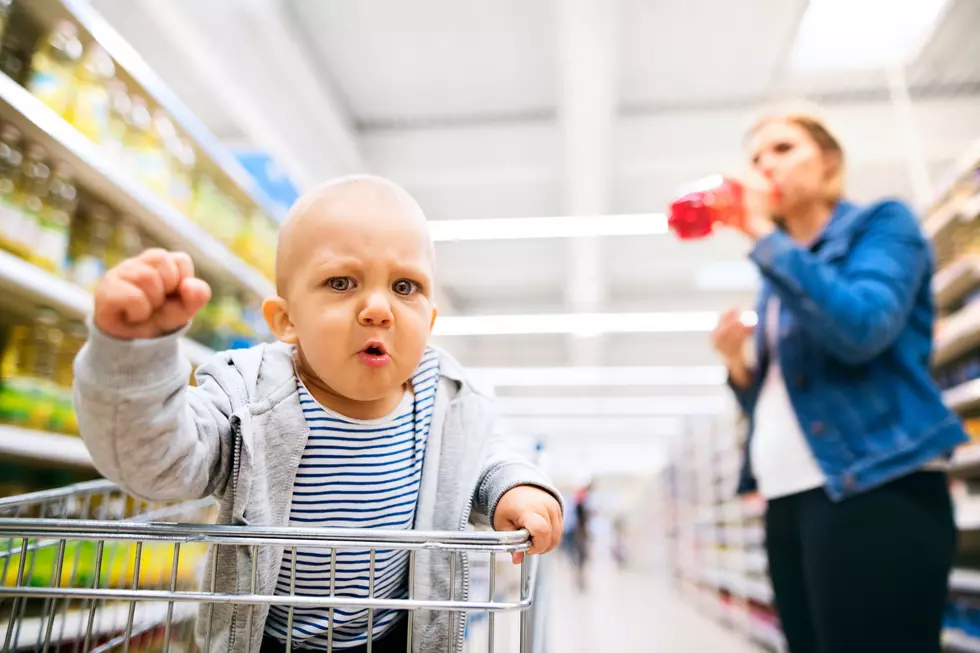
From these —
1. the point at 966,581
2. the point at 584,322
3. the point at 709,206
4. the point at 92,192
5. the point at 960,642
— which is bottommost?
the point at 960,642

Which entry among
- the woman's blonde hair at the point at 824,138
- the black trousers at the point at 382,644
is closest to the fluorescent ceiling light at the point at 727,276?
the woman's blonde hair at the point at 824,138

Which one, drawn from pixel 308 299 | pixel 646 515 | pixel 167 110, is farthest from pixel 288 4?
pixel 646 515

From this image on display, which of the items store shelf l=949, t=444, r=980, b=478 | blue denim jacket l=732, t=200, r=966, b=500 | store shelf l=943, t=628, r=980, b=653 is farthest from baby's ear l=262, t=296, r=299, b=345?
store shelf l=943, t=628, r=980, b=653

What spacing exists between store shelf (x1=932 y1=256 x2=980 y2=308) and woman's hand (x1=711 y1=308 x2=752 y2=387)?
1407 mm

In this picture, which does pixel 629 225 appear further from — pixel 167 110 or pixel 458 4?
pixel 167 110

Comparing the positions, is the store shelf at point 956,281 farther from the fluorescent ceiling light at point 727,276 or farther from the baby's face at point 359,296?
the fluorescent ceiling light at point 727,276

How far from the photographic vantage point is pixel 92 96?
1.77 meters

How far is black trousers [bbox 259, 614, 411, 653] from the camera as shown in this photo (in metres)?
0.81

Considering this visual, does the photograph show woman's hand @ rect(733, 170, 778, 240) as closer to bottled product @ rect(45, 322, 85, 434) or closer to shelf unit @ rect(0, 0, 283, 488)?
shelf unit @ rect(0, 0, 283, 488)

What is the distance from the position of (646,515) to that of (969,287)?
11.2 metres

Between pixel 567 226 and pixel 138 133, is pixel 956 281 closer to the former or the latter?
pixel 138 133

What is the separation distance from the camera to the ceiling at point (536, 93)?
385 centimetres

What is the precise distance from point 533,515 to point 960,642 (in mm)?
2614

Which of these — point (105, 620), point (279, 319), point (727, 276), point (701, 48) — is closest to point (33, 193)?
point (105, 620)
